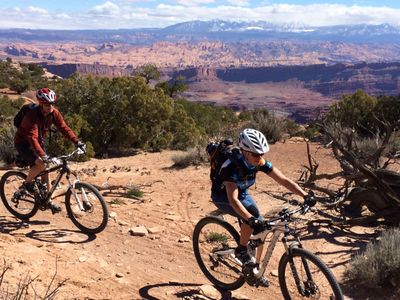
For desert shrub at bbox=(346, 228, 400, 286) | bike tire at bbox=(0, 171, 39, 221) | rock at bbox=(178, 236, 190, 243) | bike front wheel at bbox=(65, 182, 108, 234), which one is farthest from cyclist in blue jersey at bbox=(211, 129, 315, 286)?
bike tire at bbox=(0, 171, 39, 221)

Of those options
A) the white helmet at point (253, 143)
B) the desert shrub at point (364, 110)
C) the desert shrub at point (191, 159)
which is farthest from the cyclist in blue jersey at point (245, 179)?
the desert shrub at point (364, 110)

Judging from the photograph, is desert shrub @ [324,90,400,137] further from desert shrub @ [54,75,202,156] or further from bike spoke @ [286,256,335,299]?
bike spoke @ [286,256,335,299]

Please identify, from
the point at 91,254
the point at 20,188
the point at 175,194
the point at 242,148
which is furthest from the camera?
the point at 175,194

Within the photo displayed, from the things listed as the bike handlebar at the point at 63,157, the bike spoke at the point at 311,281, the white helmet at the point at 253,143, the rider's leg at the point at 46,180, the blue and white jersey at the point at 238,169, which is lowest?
the bike spoke at the point at 311,281

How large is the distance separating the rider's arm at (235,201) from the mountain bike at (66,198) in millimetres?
2429

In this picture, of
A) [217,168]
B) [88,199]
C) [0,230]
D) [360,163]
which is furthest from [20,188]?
[360,163]

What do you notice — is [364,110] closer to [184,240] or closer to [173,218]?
[173,218]

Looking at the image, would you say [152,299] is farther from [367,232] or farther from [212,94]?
[212,94]

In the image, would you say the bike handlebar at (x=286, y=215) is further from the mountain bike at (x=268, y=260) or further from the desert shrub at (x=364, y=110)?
the desert shrub at (x=364, y=110)

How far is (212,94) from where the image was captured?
192 m

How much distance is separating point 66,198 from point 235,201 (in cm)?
316

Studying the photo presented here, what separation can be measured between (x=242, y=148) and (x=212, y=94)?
189 meters

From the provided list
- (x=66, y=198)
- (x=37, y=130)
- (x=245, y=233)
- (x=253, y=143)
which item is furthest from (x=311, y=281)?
(x=37, y=130)

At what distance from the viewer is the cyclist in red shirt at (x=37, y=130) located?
589 cm
